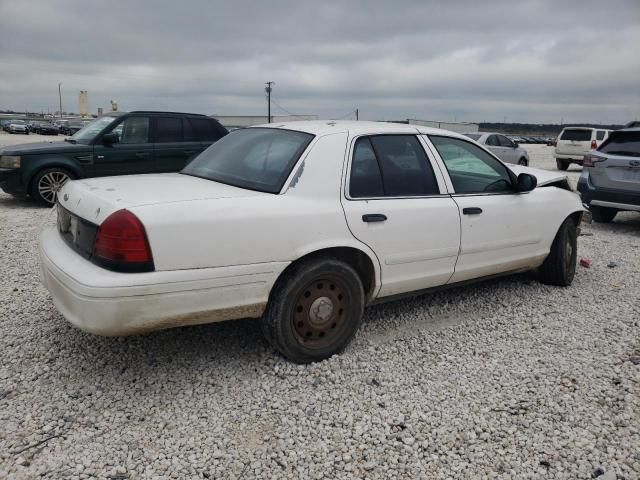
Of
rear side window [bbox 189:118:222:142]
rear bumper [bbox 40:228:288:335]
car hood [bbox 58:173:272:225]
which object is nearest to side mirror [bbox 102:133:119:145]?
rear side window [bbox 189:118:222:142]

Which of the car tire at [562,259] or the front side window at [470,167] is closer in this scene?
the front side window at [470,167]

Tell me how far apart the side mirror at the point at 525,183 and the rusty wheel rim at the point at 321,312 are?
1934mm

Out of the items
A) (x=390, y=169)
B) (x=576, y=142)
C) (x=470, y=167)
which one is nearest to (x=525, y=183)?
(x=470, y=167)

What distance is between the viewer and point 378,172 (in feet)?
11.8

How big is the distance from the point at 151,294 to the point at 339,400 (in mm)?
1198

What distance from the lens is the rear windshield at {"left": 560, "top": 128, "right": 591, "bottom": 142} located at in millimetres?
19766

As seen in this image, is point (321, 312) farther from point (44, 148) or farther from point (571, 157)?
point (571, 157)

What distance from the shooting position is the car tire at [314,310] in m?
3.15

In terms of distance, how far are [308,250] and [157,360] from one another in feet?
4.03

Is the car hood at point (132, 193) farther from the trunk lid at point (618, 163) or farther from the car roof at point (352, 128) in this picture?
the trunk lid at point (618, 163)

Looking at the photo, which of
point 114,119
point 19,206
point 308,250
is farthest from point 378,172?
point 19,206

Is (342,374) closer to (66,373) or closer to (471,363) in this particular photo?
(471,363)

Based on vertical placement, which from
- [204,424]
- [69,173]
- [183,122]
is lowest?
[204,424]

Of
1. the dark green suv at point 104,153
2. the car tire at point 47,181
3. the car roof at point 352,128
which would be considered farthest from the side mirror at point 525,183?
the car tire at point 47,181
